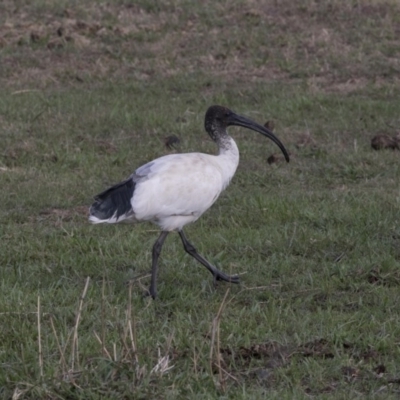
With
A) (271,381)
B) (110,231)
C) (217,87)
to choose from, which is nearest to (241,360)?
(271,381)

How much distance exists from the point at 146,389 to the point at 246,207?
3.79 meters

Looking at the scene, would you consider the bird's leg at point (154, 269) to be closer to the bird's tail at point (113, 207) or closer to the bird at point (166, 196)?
the bird at point (166, 196)

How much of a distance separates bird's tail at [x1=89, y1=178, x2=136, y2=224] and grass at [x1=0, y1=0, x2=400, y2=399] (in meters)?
0.38

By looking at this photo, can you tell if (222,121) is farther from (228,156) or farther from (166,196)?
(166,196)

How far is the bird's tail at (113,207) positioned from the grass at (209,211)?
0.38 meters

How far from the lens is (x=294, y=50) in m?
13.3

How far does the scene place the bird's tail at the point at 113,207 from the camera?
20.6ft

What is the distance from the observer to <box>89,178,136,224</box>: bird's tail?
6.29 m

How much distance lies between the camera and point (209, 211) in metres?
8.32

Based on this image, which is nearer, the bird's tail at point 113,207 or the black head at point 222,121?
the bird's tail at point 113,207

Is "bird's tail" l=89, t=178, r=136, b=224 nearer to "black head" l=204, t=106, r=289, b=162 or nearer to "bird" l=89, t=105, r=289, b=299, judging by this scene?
"bird" l=89, t=105, r=289, b=299

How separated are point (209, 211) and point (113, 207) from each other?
2.05 meters

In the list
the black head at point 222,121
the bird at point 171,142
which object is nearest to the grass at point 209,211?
the bird at point 171,142

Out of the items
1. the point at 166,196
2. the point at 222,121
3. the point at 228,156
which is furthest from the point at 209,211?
the point at 166,196
